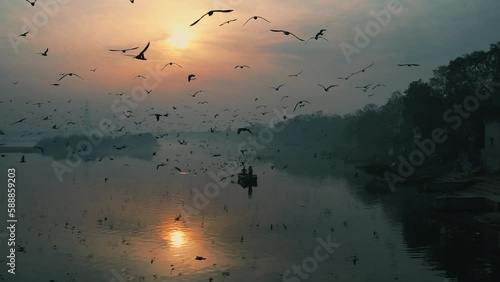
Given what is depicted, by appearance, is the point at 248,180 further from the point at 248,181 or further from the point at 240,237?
the point at 240,237

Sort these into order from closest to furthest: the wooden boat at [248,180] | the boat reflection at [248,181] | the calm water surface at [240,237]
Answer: the calm water surface at [240,237], the boat reflection at [248,181], the wooden boat at [248,180]

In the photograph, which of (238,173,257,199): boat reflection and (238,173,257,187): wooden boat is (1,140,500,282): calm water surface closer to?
(238,173,257,199): boat reflection

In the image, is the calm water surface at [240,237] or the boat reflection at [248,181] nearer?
the calm water surface at [240,237]

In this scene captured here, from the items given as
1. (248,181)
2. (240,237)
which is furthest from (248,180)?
(240,237)

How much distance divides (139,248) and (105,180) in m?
43.0

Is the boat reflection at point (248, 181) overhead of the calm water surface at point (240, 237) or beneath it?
overhead

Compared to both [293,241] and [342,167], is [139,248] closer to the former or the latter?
[293,241]

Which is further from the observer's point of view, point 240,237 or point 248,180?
point 248,180

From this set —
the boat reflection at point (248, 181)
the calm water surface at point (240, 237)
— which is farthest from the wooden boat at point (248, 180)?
the calm water surface at point (240, 237)

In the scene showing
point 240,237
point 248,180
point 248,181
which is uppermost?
point 248,180

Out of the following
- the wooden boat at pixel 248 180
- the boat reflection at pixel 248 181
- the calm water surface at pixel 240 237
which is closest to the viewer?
the calm water surface at pixel 240 237

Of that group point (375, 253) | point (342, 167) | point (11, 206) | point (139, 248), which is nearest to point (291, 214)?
point (375, 253)

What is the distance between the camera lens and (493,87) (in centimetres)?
5856

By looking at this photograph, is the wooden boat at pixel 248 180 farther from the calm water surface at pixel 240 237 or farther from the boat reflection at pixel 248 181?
the calm water surface at pixel 240 237
